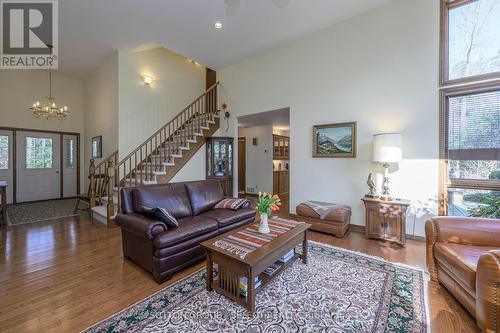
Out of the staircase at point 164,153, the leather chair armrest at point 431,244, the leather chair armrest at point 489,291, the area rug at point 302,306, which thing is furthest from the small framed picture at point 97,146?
the leather chair armrest at point 489,291

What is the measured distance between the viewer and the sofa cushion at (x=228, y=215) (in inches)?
117

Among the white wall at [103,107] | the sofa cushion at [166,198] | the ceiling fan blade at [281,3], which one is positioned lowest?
the sofa cushion at [166,198]

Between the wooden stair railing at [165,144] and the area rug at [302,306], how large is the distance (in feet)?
10.8

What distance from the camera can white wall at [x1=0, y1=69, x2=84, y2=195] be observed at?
5906mm

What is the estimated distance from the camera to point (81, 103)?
23.6ft

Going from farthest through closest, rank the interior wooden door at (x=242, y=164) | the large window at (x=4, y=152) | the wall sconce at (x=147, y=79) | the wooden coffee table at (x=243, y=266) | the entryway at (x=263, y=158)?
the interior wooden door at (x=242, y=164), the entryway at (x=263, y=158), the large window at (x=4, y=152), the wall sconce at (x=147, y=79), the wooden coffee table at (x=243, y=266)

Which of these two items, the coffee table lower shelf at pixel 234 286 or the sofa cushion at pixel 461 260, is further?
the coffee table lower shelf at pixel 234 286

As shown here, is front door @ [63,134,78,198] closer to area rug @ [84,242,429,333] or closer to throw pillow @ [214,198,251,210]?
throw pillow @ [214,198,251,210]

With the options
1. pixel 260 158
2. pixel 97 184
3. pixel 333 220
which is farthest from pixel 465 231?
pixel 97 184

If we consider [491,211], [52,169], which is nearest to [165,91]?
[52,169]

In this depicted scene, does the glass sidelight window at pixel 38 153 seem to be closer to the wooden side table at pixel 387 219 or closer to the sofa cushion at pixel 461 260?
the wooden side table at pixel 387 219

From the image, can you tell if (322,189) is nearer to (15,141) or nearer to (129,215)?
(129,215)

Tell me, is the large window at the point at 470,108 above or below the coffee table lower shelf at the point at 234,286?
above

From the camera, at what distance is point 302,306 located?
1855 millimetres
